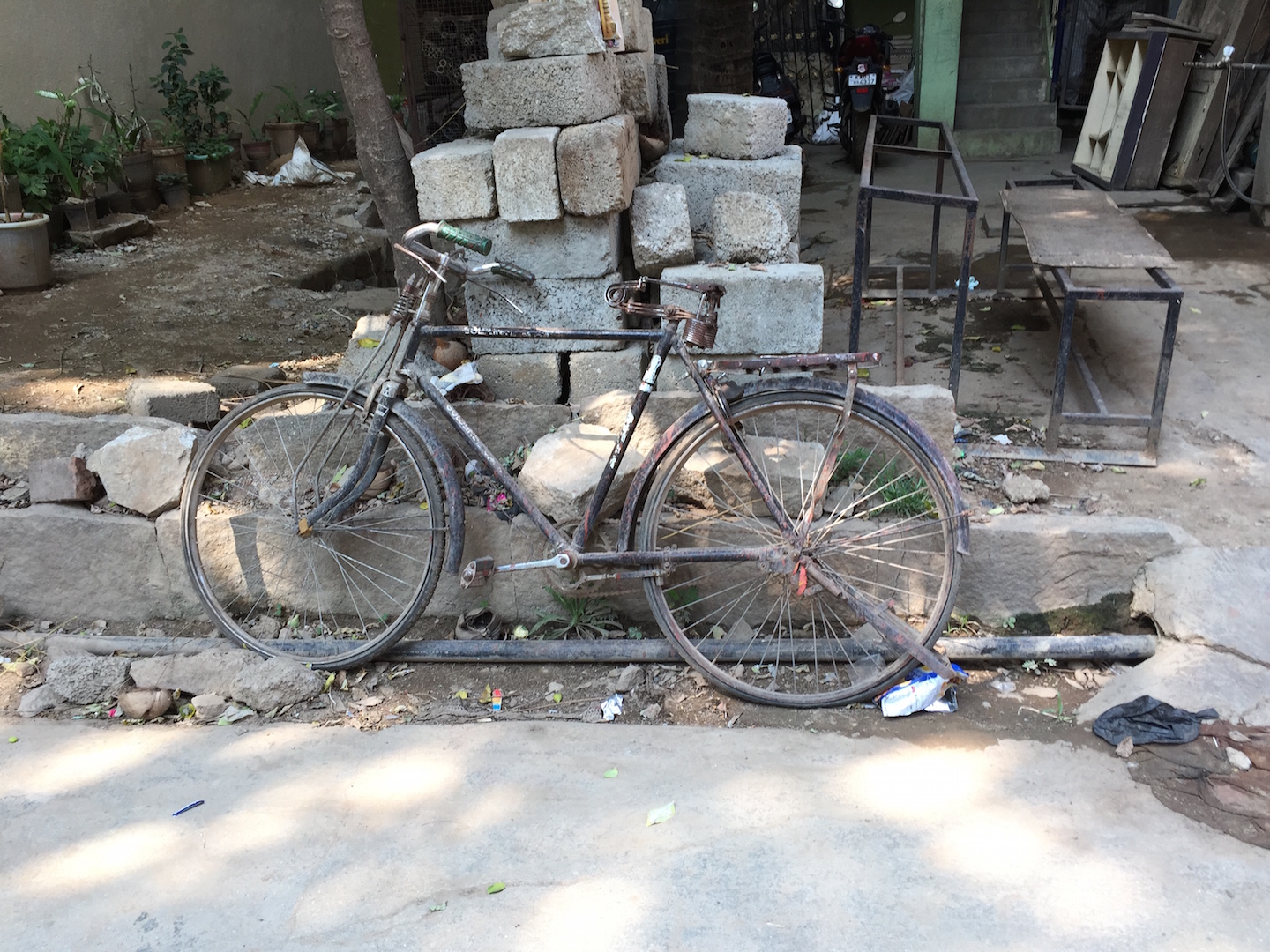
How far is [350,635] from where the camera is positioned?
11.8 feet

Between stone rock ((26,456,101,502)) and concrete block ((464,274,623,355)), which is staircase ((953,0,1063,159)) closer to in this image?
A: concrete block ((464,274,623,355))

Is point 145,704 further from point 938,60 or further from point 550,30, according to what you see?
point 938,60

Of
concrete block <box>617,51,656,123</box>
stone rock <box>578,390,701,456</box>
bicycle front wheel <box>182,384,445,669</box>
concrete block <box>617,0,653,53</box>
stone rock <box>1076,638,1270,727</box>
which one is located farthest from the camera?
concrete block <box>617,51,656,123</box>

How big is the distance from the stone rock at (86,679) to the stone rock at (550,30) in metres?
2.65

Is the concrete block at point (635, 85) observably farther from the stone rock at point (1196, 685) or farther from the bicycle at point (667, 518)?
the stone rock at point (1196, 685)

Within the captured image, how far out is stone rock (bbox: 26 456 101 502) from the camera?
11.8ft


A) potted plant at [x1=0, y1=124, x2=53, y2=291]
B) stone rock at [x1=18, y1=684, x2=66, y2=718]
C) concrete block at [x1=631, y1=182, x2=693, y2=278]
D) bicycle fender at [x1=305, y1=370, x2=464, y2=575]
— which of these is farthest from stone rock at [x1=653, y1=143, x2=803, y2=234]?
potted plant at [x1=0, y1=124, x2=53, y2=291]

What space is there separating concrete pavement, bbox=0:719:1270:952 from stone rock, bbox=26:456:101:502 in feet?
3.15

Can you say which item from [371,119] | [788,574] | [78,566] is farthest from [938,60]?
[78,566]

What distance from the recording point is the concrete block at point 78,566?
3.59 meters

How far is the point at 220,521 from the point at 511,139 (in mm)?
1756

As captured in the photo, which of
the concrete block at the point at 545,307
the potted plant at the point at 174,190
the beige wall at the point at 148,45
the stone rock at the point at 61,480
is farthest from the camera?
the potted plant at the point at 174,190

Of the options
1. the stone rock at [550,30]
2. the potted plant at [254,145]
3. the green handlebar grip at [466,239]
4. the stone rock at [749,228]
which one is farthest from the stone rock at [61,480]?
the potted plant at [254,145]

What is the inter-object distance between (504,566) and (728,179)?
227 centimetres
